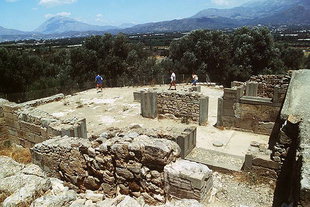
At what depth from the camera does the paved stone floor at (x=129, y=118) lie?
40.1ft

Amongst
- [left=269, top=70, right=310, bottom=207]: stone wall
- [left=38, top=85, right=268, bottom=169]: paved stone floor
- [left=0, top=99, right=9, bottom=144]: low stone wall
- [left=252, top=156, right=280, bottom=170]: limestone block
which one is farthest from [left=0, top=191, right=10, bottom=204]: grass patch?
[left=0, top=99, right=9, bottom=144]: low stone wall

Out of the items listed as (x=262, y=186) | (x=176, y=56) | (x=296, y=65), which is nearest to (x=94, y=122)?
(x=262, y=186)

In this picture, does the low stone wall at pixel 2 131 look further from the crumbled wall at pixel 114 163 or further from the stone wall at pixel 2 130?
the crumbled wall at pixel 114 163

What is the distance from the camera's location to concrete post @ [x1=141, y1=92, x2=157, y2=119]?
16516mm

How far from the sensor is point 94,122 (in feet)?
53.6

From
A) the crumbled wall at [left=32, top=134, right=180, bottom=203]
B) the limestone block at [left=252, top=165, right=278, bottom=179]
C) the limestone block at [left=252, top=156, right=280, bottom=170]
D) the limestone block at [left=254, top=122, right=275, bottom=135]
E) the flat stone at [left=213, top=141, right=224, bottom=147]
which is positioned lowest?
the flat stone at [left=213, top=141, right=224, bottom=147]

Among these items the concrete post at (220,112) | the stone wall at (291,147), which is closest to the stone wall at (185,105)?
the concrete post at (220,112)

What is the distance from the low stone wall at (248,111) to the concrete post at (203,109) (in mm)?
832

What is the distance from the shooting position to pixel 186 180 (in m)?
5.62

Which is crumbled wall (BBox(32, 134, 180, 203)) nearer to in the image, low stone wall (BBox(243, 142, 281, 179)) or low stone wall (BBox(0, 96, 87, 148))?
low stone wall (BBox(0, 96, 87, 148))

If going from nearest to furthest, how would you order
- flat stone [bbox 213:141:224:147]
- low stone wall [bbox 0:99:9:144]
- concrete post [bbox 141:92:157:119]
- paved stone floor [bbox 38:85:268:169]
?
paved stone floor [bbox 38:85:268:169] → low stone wall [bbox 0:99:9:144] → flat stone [bbox 213:141:224:147] → concrete post [bbox 141:92:157:119]

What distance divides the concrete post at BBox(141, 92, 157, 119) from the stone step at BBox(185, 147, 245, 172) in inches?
228

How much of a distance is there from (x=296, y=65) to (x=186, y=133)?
131ft

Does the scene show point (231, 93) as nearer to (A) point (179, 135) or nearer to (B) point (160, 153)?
(A) point (179, 135)
